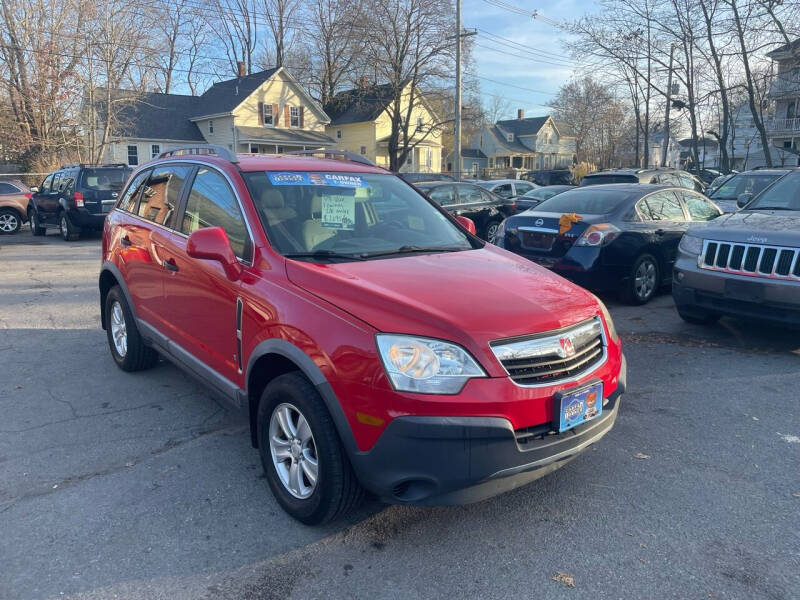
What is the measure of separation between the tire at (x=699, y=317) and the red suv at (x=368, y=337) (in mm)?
3476

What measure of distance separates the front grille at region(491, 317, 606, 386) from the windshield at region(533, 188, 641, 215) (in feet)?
17.1

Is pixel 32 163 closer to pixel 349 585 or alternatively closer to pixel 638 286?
pixel 638 286

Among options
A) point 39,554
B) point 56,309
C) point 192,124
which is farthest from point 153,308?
point 192,124

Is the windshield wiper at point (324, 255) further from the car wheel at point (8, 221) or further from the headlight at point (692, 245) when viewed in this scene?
the car wheel at point (8, 221)

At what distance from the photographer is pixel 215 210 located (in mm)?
3895

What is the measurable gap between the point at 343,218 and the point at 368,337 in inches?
54.9

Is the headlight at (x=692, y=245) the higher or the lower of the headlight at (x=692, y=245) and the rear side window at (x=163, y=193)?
the lower

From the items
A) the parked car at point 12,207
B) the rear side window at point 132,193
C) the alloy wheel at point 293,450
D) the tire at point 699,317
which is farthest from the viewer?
the parked car at point 12,207

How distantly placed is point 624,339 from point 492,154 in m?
67.3

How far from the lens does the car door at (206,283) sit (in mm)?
3531

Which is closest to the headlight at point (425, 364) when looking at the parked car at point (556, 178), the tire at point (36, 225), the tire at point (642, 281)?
the tire at point (642, 281)

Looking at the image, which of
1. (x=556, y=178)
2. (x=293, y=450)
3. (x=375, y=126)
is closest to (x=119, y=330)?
(x=293, y=450)

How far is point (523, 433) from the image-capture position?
2.68 metres

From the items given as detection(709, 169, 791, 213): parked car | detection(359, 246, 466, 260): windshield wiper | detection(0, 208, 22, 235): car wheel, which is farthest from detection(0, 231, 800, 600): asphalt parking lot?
detection(0, 208, 22, 235): car wheel
